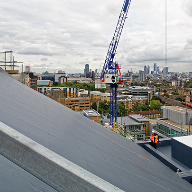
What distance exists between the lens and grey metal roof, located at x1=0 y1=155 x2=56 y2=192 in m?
1.14

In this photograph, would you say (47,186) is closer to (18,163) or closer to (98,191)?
(18,163)

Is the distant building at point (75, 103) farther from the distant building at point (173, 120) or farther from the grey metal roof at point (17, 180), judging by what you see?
the grey metal roof at point (17, 180)

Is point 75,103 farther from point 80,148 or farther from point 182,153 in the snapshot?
point 80,148

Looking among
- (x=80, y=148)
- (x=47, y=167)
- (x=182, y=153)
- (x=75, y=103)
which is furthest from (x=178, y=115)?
(x=75, y=103)

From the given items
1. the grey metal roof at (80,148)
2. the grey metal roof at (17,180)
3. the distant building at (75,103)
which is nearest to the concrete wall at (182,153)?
the grey metal roof at (80,148)

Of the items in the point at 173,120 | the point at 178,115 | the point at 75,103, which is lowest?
the point at 173,120

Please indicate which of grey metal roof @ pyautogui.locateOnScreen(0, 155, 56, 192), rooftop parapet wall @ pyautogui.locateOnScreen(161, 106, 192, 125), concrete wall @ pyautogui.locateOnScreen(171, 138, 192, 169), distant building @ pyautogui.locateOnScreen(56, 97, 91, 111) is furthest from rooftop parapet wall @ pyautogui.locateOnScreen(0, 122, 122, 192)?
distant building @ pyautogui.locateOnScreen(56, 97, 91, 111)

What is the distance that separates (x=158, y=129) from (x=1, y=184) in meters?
24.1

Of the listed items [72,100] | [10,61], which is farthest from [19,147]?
[72,100]

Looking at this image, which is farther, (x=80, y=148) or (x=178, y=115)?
(x=178, y=115)

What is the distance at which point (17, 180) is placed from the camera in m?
1.19

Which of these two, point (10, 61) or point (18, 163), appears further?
point (10, 61)

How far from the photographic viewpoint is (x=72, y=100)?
135ft

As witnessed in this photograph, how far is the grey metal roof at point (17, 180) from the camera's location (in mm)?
1143
